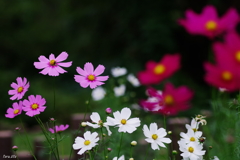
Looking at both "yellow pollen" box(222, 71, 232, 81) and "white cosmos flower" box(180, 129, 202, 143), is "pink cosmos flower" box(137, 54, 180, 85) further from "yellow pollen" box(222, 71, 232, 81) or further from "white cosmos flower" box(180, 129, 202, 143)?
"white cosmos flower" box(180, 129, 202, 143)

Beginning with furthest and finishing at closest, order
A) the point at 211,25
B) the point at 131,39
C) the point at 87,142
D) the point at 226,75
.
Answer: the point at 131,39
the point at 87,142
the point at 211,25
the point at 226,75

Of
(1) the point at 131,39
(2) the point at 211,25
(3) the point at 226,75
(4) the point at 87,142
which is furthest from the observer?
(1) the point at 131,39

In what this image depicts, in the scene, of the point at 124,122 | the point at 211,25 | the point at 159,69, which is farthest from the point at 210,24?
the point at 124,122

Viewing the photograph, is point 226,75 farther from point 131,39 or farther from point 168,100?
point 131,39

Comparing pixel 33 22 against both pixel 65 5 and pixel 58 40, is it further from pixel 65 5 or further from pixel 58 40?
pixel 65 5

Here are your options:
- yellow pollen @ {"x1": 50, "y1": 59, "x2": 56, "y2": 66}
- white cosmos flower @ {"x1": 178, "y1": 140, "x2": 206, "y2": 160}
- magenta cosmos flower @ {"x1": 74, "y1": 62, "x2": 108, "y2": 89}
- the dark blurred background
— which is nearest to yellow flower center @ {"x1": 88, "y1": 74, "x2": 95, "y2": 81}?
magenta cosmos flower @ {"x1": 74, "y1": 62, "x2": 108, "y2": 89}

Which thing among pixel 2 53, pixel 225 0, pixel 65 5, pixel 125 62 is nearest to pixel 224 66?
pixel 125 62

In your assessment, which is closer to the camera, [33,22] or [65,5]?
[65,5]
